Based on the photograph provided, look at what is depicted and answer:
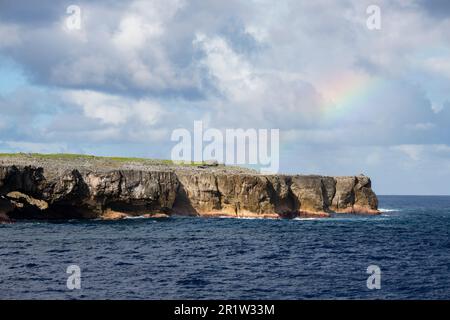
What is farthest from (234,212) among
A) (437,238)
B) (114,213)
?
(437,238)

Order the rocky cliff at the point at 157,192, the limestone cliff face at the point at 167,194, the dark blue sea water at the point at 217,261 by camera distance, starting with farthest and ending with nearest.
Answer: the rocky cliff at the point at 157,192, the limestone cliff face at the point at 167,194, the dark blue sea water at the point at 217,261

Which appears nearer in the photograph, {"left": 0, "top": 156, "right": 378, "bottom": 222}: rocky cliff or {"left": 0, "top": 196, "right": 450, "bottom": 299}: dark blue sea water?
{"left": 0, "top": 196, "right": 450, "bottom": 299}: dark blue sea water

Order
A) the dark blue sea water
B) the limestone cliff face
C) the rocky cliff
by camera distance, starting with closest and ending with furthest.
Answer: the dark blue sea water, the limestone cliff face, the rocky cliff

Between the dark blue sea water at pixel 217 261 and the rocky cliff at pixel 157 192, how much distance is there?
8.89 metres

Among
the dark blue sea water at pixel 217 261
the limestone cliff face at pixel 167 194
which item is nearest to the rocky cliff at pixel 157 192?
the limestone cliff face at pixel 167 194

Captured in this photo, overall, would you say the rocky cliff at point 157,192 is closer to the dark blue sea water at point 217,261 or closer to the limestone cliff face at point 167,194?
the limestone cliff face at point 167,194

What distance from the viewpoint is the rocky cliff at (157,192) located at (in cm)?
9731

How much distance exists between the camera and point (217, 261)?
56.5 m

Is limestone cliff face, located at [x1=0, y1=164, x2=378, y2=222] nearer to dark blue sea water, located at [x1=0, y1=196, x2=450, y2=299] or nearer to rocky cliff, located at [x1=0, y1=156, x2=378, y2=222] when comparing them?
rocky cliff, located at [x1=0, y1=156, x2=378, y2=222]

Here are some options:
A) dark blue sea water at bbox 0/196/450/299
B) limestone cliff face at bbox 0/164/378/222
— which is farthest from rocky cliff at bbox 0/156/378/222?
dark blue sea water at bbox 0/196/450/299

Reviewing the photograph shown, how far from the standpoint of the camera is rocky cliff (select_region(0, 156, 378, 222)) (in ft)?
319
